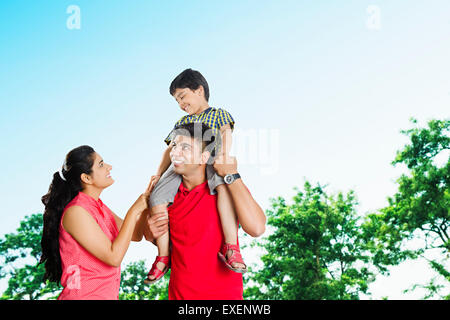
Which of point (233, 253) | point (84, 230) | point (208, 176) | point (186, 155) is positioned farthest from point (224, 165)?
point (84, 230)

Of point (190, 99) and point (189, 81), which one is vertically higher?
point (189, 81)

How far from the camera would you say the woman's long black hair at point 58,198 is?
306 centimetres

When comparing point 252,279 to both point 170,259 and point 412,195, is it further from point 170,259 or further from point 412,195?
point 170,259

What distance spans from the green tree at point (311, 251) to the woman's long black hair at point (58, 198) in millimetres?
16665

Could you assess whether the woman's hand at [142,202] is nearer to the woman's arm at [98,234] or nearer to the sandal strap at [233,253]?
the woman's arm at [98,234]

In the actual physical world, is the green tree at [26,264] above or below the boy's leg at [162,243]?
above

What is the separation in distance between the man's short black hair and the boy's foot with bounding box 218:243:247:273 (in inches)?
23.3

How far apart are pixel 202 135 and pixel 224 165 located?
0.31 meters

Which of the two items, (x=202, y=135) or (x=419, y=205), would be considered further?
(x=419, y=205)

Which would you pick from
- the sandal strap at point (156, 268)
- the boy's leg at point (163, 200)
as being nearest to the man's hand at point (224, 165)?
the boy's leg at point (163, 200)

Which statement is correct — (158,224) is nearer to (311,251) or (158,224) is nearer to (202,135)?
(202,135)

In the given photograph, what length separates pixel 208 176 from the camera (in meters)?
2.92
